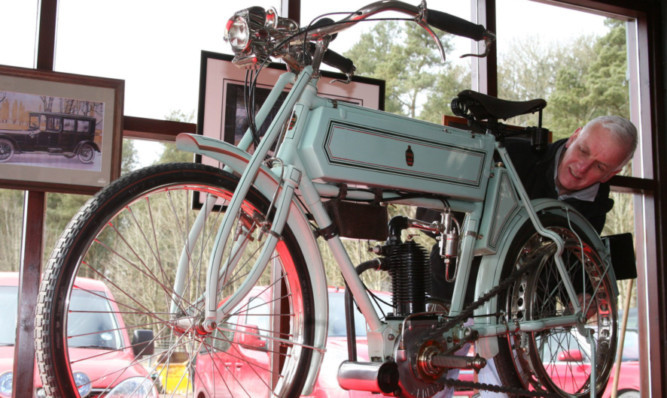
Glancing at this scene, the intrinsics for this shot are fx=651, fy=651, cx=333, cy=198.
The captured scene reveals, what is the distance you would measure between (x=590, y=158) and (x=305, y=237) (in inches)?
47.8

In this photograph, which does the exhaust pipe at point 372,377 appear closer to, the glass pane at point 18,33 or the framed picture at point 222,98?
the framed picture at point 222,98

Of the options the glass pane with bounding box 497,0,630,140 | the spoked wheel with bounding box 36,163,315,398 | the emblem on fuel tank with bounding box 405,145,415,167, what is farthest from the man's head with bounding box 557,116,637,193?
the spoked wheel with bounding box 36,163,315,398

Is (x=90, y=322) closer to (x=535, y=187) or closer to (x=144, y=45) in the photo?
(x=144, y=45)

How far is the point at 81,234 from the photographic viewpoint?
126 centimetres

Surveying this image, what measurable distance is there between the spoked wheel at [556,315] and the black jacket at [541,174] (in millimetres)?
241

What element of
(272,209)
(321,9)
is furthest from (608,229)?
(272,209)

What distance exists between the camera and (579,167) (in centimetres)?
234

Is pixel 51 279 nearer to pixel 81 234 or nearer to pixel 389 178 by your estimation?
pixel 81 234

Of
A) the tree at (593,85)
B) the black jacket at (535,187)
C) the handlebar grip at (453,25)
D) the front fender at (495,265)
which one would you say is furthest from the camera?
the tree at (593,85)

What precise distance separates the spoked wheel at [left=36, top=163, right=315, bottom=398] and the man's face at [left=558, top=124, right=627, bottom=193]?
1224mm

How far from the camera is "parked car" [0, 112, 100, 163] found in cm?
233

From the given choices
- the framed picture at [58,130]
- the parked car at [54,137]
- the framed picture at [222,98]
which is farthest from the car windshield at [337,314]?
the parked car at [54,137]

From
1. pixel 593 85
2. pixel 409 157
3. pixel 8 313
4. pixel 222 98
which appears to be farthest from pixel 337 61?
pixel 593 85

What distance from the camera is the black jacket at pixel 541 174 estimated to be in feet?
7.91
